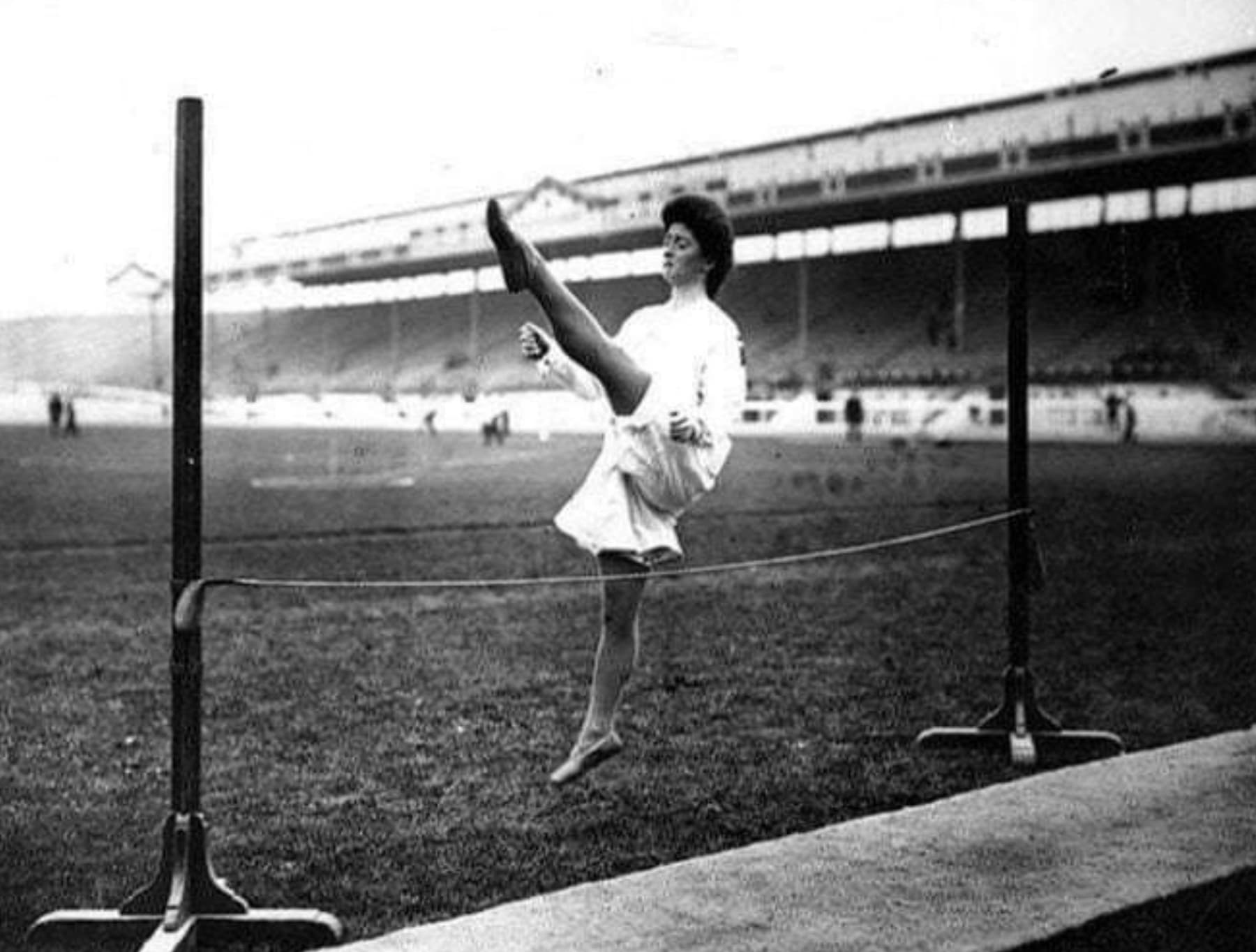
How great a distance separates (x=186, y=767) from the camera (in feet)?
9.85

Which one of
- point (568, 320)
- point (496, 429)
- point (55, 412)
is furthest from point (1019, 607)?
point (55, 412)

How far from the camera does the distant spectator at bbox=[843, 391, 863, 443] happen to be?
28234mm

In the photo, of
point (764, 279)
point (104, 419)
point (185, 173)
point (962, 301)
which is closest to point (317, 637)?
point (185, 173)

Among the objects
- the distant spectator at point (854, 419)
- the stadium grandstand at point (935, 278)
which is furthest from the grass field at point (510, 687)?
the distant spectator at point (854, 419)

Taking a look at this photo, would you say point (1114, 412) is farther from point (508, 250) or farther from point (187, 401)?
point (508, 250)

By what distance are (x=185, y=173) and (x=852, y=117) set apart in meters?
1.81

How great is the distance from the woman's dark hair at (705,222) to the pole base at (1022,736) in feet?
7.82

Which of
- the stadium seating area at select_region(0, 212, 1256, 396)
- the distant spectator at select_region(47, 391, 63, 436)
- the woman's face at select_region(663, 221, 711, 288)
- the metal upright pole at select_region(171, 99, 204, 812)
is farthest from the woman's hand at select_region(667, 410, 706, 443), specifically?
the distant spectator at select_region(47, 391, 63, 436)

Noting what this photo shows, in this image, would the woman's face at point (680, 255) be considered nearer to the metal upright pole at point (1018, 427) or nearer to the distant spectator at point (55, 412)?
the metal upright pole at point (1018, 427)

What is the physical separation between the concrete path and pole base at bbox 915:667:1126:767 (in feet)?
3.05

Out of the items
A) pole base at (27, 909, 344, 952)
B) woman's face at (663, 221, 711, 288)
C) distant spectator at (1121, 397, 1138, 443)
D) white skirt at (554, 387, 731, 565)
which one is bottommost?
pole base at (27, 909, 344, 952)

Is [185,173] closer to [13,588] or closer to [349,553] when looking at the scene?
[13,588]

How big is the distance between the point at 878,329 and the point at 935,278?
183 centimetres

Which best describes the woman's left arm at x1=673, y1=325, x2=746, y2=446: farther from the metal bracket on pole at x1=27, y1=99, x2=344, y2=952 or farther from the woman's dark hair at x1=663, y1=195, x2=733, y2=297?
the metal bracket on pole at x1=27, y1=99, x2=344, y2=952
